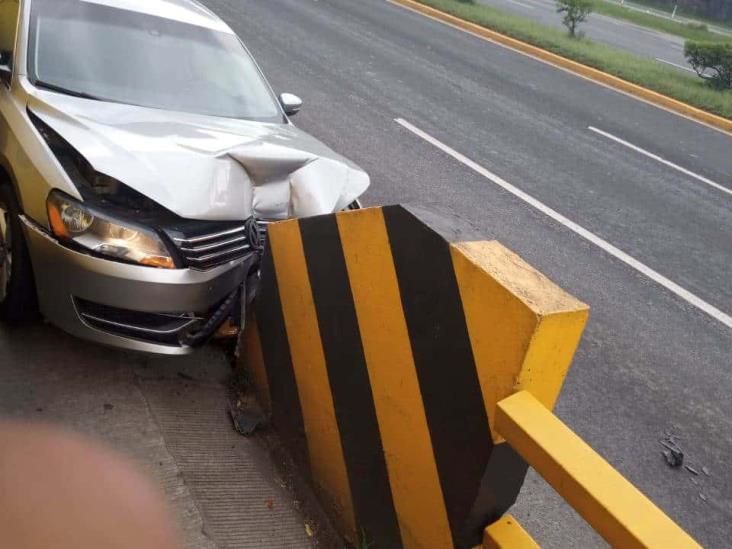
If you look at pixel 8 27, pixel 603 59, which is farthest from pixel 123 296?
pixel 603 59

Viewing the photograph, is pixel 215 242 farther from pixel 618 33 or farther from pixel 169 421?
pixel 618 33

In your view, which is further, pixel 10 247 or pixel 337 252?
pixel 10 247

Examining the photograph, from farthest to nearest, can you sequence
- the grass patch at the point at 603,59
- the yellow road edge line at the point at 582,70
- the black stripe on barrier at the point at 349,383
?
the grass patch at the point at 603,59 → the yellow road edge line at the point at 582,70 → the black stripe on barrier at the point at 349,383

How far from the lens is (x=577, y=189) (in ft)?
24.5

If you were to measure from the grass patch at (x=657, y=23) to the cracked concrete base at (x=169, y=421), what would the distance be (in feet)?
82.1

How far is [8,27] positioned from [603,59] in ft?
41.9

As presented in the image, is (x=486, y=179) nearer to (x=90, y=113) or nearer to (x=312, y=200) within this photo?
(x=312, y=200)

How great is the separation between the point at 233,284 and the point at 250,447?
2.37 feet

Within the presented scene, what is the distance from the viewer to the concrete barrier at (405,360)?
1.86m

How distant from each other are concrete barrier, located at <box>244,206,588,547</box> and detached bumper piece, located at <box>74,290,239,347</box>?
0.82ft

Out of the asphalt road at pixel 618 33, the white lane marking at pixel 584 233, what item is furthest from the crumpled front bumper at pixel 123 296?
Result: the asphalt road at pixel 618 33

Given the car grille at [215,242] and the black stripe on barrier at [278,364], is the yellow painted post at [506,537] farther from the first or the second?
the car grille at [215,242]

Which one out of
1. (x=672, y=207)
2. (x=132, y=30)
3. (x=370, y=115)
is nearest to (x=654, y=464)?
(x=132, y=30)

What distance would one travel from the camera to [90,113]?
125 inches
